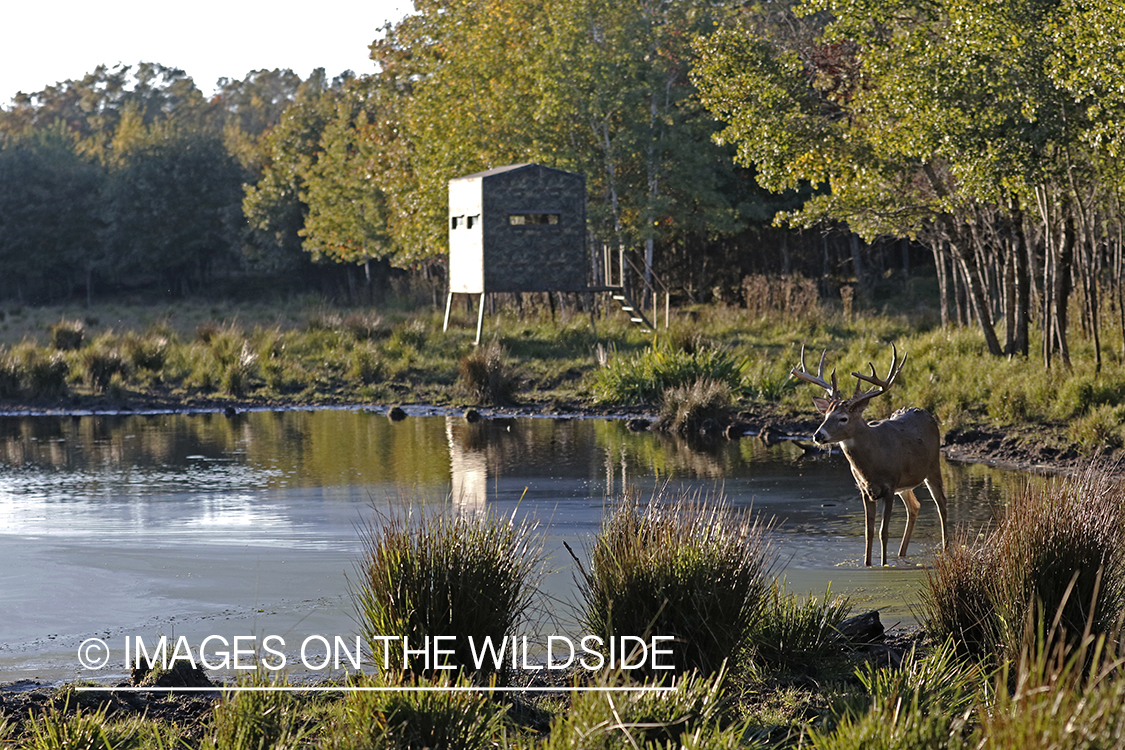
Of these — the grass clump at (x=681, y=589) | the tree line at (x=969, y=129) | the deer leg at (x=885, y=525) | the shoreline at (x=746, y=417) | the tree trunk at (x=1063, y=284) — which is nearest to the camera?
the grass clump at (x=681, y=589)

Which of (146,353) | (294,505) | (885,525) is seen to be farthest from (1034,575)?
(146,353)

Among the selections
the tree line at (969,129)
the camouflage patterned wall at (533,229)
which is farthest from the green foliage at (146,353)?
the tree line at (969,129)

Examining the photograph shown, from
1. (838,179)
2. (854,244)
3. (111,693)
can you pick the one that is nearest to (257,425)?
(838,179)

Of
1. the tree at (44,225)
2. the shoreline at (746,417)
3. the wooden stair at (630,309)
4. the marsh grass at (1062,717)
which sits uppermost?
the tree at (44,225)

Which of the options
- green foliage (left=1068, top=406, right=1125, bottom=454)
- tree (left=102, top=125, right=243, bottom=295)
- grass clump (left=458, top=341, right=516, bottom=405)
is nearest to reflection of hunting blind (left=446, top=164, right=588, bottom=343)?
grass clump (left=458, top=341, right=516, bottom=405)

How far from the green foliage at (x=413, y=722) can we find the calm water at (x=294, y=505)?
1.82m

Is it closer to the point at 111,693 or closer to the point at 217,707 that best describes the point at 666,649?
the point at 217,707

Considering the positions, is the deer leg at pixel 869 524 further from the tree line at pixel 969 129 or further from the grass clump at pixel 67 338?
the grass clump at pixel 67 338

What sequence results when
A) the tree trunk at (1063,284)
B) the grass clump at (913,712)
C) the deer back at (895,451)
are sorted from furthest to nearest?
the tree trunk at (1063,284) < the deer back at (895,451) < the grass clump at (913,712)

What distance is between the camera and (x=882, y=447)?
27.7 ft

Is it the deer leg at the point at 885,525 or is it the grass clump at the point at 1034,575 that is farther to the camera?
the deer leg at the point at 885,525

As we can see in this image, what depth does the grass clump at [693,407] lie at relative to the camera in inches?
618

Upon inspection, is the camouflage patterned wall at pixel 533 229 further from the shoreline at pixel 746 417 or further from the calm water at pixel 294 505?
the calm water at pixel 294 505

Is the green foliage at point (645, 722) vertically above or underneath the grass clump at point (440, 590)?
underneath
